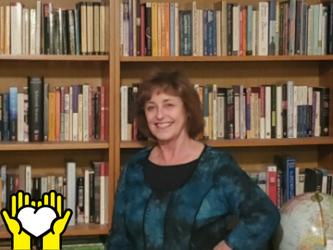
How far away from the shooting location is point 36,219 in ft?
6.42

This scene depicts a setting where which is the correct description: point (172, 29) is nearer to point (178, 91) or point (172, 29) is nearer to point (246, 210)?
point (178, 91)

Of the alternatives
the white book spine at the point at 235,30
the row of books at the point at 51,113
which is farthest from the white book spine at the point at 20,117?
the white book spine at the point at 235,30

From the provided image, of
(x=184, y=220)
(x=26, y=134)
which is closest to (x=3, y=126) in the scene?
(x=26, y=134)

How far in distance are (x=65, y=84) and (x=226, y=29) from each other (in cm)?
73

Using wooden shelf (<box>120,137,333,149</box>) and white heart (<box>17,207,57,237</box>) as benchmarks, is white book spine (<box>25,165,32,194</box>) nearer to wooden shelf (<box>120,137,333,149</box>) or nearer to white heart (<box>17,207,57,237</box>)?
wooden shelf (<box>120,137,333,149</box>)

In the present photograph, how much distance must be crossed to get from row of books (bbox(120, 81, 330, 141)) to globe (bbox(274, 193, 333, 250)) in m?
0.47

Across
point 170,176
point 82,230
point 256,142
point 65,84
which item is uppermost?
point 65,84

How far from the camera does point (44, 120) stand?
2.56 metres

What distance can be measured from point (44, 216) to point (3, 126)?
70cm

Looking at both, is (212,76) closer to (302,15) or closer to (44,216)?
(302,15)

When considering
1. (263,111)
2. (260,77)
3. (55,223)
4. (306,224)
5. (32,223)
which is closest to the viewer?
(32,223)

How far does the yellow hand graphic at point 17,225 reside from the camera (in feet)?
6.73

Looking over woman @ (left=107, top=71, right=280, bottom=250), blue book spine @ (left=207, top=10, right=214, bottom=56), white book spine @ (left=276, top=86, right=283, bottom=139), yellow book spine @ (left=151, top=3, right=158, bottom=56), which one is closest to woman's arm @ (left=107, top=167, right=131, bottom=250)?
woman @ (left=107, top=71, right=280, bottom=250)

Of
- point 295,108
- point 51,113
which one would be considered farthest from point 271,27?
point 51,113
